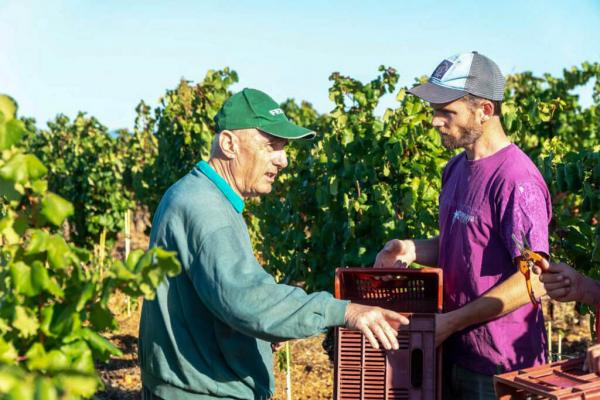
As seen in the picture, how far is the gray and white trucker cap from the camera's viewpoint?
287 centimetres

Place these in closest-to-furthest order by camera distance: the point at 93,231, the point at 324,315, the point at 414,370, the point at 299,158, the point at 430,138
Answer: the point at 324,315, the point at 414,370, the point at 430,138, the point at 299,158, the point at 93,231

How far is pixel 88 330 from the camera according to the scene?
1.81m

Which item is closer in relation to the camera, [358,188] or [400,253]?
[400,253]

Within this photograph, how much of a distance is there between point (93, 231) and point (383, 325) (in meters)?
9.30

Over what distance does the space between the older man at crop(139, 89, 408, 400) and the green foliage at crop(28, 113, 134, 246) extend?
8.89 m

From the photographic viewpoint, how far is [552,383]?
223cm

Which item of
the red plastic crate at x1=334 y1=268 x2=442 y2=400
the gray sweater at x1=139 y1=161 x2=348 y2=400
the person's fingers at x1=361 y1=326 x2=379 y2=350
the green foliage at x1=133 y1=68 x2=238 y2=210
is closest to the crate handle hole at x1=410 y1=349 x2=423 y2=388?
the red plastic crate at x1=334 y1=268 x2=442 y2=400

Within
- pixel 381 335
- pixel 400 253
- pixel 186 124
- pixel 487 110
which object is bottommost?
pixel 381 335

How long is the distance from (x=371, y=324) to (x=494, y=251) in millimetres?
576

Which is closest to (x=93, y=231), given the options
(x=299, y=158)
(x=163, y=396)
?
(x=299, y=158)

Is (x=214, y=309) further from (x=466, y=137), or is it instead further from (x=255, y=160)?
(x=466, y=137)

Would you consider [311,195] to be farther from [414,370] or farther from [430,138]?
[414,370]

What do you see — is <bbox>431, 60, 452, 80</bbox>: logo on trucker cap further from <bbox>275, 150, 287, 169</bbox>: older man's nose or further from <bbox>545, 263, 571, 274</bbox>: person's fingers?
<bbox>545, 263, 571, 274</bbox>: person's fingers

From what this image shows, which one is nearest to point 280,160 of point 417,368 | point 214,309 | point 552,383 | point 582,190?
point 214,309
